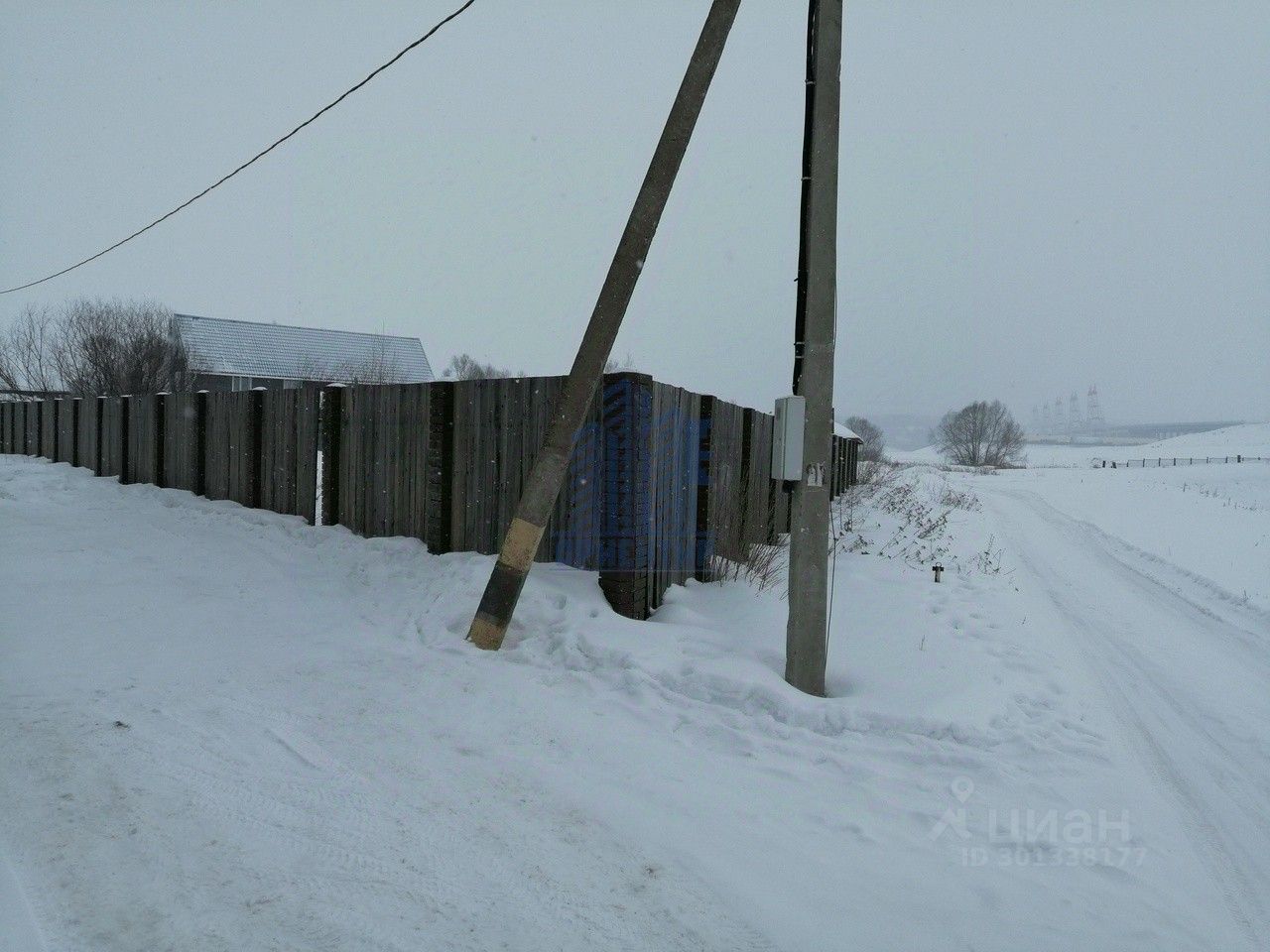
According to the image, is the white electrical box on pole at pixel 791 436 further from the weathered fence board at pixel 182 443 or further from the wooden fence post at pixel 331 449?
the weathered fence board at pixel 182 443

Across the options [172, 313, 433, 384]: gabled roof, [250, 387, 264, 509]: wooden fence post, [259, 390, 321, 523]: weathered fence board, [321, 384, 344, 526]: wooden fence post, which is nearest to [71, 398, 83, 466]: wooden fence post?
[250, 387, 264, 509]: wooden fence post

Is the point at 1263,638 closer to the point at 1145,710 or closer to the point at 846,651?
the point at 1145,710

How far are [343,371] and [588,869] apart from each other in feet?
131

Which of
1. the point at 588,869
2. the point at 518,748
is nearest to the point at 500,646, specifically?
the point at 518,748

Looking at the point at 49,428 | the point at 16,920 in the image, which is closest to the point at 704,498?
the point at 16,920

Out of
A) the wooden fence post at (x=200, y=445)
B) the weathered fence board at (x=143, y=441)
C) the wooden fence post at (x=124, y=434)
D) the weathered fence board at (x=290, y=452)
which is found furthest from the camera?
the wooden fence post at (x=124, y=434)

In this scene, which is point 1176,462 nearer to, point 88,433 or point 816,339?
point 816,339

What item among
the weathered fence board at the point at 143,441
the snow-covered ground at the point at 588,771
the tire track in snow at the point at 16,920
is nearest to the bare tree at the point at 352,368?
the weathered fence board at the point at 143,441

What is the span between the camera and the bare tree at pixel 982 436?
92188mm

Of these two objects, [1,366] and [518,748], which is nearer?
[518,748]

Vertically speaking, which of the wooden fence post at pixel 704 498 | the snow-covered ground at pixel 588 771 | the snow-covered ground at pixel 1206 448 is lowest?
the snow-covered ground at pixel 588 771

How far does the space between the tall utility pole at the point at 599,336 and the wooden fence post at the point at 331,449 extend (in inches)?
166

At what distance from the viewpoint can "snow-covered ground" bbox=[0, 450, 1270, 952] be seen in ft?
7.66

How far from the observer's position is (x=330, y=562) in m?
6.98
